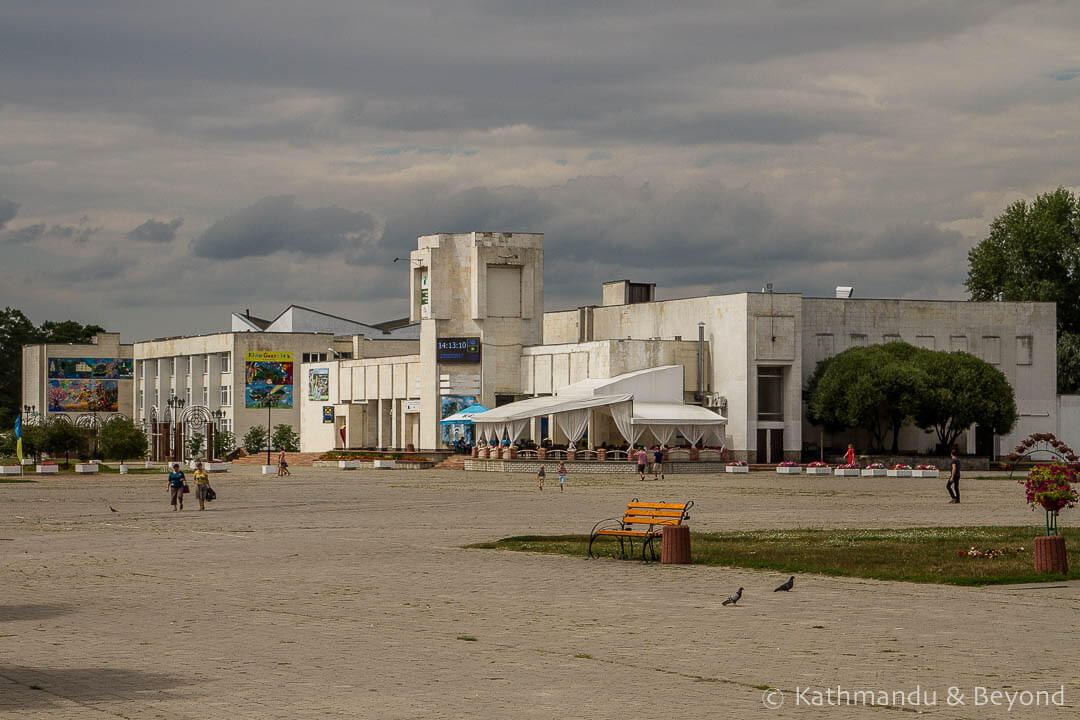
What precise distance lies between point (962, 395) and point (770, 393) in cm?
1048

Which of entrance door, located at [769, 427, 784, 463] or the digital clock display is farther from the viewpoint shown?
the digital clock display

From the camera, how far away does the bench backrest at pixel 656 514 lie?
21.8 m

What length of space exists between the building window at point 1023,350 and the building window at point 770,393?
15.7 meters

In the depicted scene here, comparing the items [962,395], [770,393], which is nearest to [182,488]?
[770,393]

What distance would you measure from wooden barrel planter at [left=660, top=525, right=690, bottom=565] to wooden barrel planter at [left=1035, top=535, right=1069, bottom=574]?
4792mm

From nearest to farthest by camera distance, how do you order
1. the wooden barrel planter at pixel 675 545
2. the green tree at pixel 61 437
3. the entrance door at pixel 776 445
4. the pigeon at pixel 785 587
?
the pigeon at pixel 785 587
the wooden barrel planter at pixel 675 545
the green tree at pixel 61 437
the entrance door at pixel 776 445

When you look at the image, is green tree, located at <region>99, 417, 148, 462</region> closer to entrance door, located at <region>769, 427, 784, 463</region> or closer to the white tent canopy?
the white tent canopy

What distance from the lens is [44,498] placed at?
151 ft

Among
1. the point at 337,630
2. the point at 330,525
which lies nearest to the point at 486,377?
the point at 330,525

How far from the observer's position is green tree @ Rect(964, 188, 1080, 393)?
334 ft

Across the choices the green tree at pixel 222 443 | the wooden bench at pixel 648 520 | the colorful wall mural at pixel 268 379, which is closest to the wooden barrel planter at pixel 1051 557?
the wooden bench at pixel 648 520

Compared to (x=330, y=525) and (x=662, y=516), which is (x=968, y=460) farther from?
(x=662, y=516)

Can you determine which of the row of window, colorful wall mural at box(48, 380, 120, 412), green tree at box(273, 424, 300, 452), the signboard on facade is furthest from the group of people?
colorful wall mural at box(48, 380, 120, 412)

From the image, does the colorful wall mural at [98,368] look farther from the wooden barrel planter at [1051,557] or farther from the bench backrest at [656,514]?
the wooden barrel planter at [1051,557]
